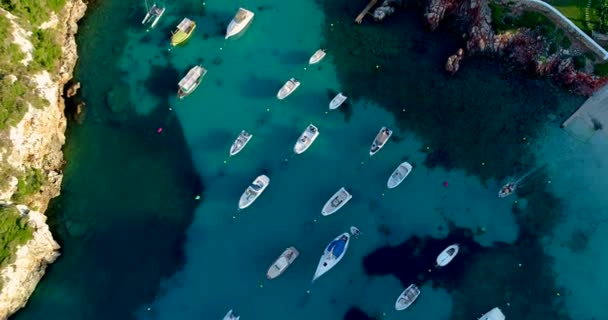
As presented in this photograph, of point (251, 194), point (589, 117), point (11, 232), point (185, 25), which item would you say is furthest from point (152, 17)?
point (589, 117)

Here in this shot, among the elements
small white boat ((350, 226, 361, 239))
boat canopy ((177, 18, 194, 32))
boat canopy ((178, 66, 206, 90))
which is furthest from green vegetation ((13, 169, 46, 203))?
small white boat ((350, 226, 361, 239))

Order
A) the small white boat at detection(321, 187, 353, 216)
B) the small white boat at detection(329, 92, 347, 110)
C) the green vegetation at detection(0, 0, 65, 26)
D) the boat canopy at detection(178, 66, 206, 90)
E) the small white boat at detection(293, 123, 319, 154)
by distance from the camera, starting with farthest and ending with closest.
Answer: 1. the boat canopy at detection(178, 66, 206, 90)
2. the small white boat at detection(329, 92, 347, 110)
3. the green vegetation at detection(0, 0, 65, 26)
4. the small white boat at detection(293, 123, 319, 154)
5. the small white boat at detection(321, 187, 353, 216)

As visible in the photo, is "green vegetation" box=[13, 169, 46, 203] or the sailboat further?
the sailboat

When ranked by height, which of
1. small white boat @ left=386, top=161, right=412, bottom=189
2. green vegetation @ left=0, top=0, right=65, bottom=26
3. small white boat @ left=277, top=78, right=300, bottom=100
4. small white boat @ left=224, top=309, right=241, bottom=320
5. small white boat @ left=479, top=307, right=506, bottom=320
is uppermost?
green vegetation @ left=0, top=0, right=65, bottom=26

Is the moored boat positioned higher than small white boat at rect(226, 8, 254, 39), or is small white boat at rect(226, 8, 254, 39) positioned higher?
small white boat at rect(226, 8, 254, 39)

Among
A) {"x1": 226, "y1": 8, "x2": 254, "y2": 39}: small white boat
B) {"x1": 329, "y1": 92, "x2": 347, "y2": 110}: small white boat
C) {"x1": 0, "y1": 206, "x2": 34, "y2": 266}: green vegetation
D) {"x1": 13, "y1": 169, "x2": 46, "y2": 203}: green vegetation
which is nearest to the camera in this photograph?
{"x1": 0, "y1": 206, "x2": 34, "y2": 266}: green vegetation

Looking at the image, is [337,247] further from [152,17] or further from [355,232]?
[152,17]

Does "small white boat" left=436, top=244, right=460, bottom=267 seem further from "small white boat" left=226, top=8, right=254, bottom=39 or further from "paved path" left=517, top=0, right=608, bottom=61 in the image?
"small white boat" left=226, top=8, right=254, bottom=39
